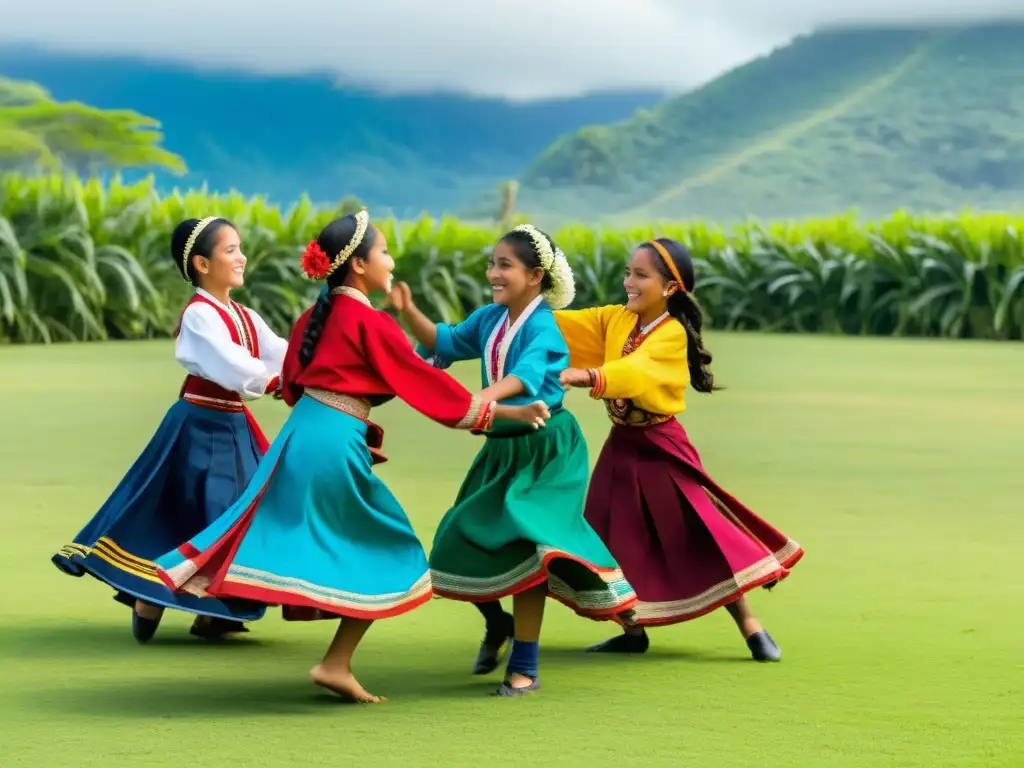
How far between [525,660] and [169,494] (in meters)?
1.35

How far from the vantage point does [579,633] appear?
5500 millimetres

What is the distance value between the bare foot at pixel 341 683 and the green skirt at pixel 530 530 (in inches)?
18.3

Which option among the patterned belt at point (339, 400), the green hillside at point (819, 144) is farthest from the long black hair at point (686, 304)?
the green hillside at point (819, 144)

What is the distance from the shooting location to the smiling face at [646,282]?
507 centimetres

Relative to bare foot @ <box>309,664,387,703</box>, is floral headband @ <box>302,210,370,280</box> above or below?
above

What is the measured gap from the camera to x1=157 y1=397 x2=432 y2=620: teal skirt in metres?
4.31

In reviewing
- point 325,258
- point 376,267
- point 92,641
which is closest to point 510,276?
point 376,267

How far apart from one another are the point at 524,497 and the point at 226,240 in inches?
50.8

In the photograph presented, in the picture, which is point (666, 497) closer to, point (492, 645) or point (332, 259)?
point (492, 645)

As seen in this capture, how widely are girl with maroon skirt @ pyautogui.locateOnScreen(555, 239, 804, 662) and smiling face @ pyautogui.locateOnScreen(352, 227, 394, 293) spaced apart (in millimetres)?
790

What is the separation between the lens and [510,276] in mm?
→ 4781

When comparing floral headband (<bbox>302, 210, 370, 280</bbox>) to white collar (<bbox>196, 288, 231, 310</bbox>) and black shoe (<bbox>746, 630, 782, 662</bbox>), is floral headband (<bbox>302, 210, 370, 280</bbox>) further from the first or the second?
black shoe (<bbox>746, 630, 782, 662</bbox>)

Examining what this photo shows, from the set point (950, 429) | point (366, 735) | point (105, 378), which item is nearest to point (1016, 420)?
point (950, 429)

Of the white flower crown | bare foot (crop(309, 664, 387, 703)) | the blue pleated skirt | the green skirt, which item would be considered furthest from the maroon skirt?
the blue pleated skirt
